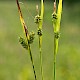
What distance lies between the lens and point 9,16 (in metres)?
15.3

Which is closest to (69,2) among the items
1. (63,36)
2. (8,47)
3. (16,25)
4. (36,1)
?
(36,1)

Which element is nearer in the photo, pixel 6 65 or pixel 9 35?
pixel 6 65

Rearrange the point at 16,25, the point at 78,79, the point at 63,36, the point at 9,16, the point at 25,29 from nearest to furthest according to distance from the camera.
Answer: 1. the point at 25,29
2. the point at 78,79
3. the point at 63,36
4. the point at 16,25
5. the point at 9,16

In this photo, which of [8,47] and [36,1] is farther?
[36,1]

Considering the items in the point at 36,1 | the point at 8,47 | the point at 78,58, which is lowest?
the point at 36,1

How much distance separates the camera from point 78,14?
17.0 meters

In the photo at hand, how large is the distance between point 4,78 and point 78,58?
1091mm

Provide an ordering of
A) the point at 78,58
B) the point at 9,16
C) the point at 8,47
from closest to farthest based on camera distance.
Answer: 1. the point at 78,58
2. the point at 8,47
3. the point at 9,16

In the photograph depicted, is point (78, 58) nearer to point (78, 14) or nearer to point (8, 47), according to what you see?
point (8, 47)

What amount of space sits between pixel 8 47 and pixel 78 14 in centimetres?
870

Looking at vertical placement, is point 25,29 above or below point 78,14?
above

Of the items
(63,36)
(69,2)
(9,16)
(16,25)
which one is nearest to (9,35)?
(63,36)

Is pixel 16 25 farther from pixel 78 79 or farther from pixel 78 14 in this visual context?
pixel 78 79

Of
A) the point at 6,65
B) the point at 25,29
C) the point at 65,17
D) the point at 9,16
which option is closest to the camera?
the point at 25,29
